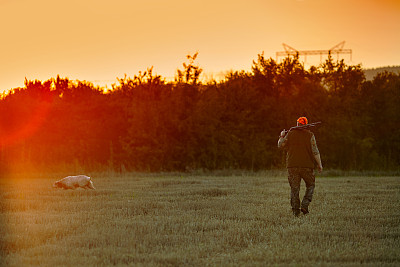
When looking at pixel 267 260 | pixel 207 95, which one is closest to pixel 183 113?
pixel 207 95

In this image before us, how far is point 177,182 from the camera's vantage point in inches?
969

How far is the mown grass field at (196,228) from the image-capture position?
9.46 m

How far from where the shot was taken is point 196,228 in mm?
12109

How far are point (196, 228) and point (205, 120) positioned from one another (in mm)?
22351

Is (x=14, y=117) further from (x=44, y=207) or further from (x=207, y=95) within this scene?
(x=44, y=207)

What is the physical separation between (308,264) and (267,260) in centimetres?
62

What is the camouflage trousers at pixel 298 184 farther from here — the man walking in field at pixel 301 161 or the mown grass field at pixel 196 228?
the mown grass field at pixel 196 228

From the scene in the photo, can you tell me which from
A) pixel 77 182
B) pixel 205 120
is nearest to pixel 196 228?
pixel 77 182

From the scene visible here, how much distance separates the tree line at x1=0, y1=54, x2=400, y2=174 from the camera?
34.0 meters

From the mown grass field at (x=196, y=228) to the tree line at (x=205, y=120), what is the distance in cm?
1386

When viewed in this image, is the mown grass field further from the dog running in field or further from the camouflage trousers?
the dog running in field

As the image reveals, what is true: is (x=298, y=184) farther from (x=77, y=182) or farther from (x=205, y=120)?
(x=205, y=120)

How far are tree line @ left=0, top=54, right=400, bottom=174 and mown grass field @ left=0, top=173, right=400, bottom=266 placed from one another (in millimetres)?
13858

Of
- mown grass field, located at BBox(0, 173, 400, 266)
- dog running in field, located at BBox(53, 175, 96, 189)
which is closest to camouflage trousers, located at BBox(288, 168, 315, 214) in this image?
mown grass field, located at BBox(0, 173, 400, 266)
